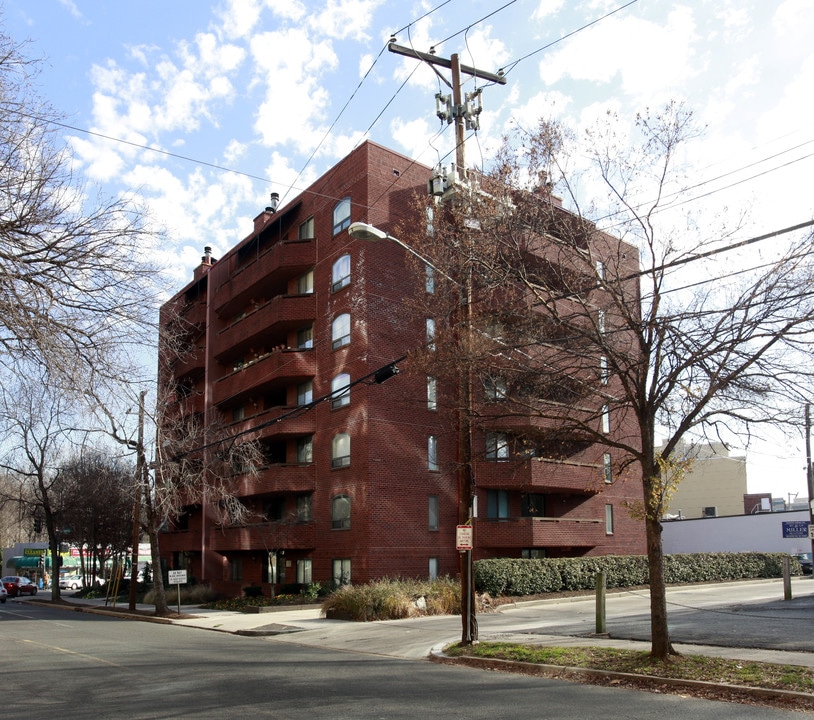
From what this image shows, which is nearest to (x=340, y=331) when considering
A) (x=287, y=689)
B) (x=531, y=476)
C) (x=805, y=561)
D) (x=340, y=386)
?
(x=340, y=386)

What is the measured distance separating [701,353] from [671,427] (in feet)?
7.32

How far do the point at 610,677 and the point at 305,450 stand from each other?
2355cm

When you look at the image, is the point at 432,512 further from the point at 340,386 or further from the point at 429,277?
the point at 429,277

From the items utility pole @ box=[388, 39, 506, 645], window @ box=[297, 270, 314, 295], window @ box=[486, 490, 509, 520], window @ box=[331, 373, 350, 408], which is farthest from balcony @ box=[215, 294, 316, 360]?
utility pole @ box=[388, 39, 506, 645]

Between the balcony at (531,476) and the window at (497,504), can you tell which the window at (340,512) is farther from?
the window at (497,504)

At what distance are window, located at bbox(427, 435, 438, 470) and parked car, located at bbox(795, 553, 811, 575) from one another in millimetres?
26694

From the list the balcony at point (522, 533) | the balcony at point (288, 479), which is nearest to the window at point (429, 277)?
the balcony at point (288, 479)

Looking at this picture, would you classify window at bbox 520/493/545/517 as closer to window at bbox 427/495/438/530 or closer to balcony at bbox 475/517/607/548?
balcony at bbox 475/517/607/548

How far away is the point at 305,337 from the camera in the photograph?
117 feet

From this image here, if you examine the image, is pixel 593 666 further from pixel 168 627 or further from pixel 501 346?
pixel 168 627

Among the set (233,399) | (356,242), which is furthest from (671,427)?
(233,399)

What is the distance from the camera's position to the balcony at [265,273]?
35.3 meters

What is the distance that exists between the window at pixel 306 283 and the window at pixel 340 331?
322 cm

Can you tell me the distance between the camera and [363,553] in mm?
29406
